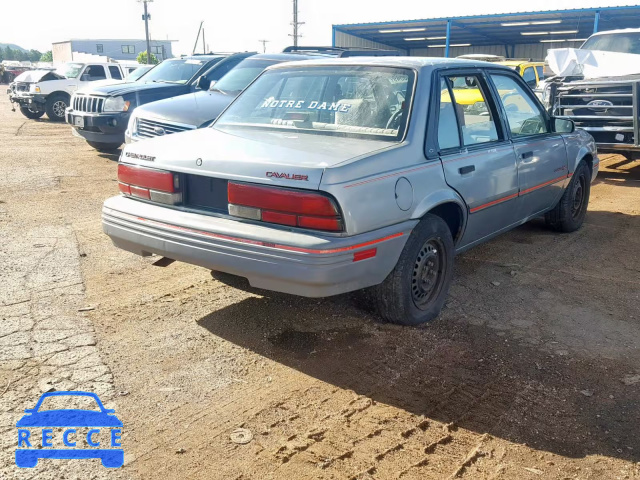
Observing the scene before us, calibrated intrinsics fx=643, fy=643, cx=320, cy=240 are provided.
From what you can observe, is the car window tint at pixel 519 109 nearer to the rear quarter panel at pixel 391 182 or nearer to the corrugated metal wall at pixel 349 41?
the rear quarter panel at pixel 391 182

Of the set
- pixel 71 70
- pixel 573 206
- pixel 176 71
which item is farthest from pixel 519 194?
pixel 71 70

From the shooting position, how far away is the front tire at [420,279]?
3.92 meters

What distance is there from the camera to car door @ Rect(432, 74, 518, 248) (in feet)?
14.0

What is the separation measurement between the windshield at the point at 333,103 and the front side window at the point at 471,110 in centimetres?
39

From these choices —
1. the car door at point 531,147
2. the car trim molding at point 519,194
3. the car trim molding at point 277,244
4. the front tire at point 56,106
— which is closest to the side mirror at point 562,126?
the car door at point 531,147

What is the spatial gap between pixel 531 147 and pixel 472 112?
873 millimetres

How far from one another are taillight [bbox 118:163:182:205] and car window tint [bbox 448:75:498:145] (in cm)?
198

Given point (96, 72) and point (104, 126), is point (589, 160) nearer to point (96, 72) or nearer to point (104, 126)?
point (104, 126)

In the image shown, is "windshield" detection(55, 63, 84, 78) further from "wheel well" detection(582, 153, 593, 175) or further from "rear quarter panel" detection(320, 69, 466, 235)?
"rear quarter panel" detection(320, 69, 466, 235)

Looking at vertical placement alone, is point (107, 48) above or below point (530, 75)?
above

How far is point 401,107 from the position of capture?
4.09m

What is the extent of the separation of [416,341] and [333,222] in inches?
41.1

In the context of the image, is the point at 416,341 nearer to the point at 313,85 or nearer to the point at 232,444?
the point at 232,444

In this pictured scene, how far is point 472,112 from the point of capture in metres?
4.66
